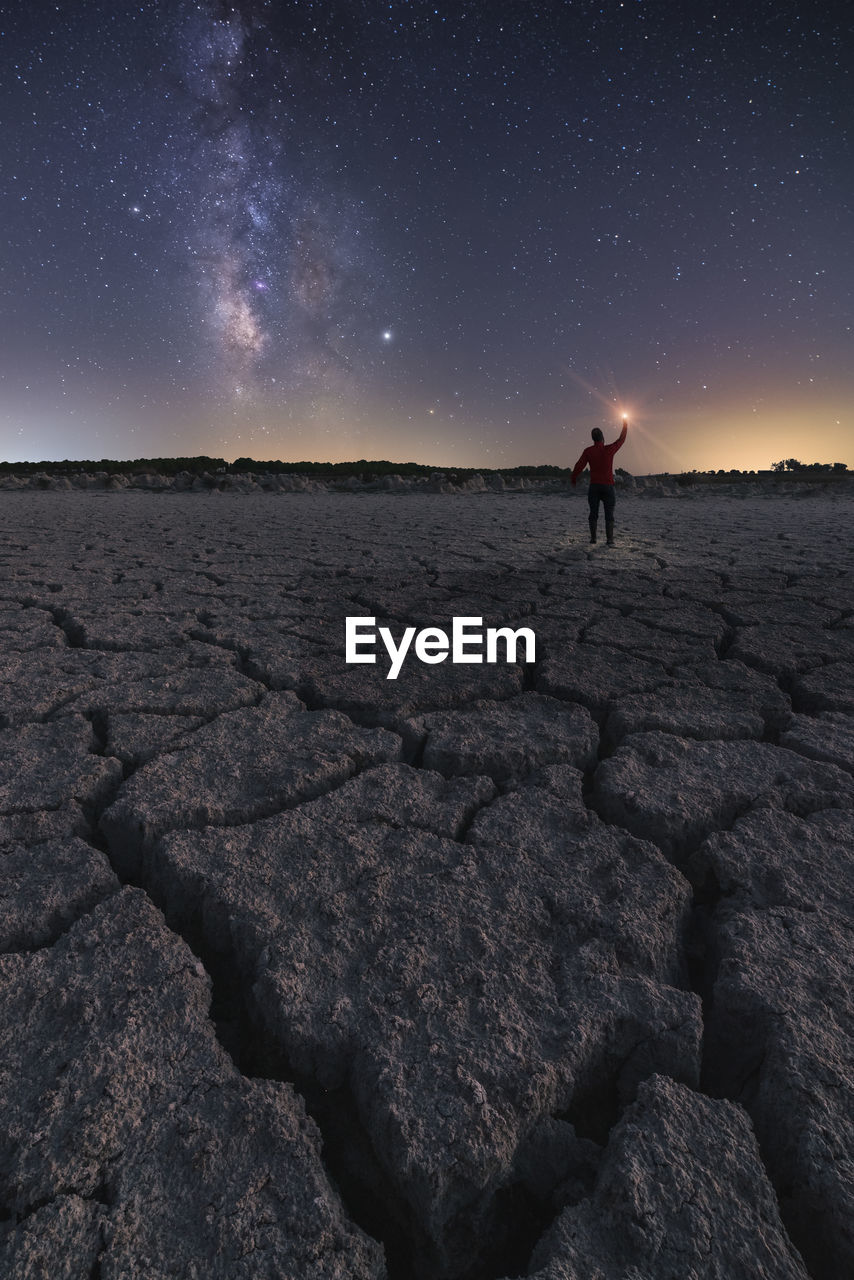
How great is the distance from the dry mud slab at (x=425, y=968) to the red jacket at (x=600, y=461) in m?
3.65

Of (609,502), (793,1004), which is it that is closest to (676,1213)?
(793,1004)

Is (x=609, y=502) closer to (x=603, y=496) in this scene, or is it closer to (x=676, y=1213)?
(x=603, y=496)

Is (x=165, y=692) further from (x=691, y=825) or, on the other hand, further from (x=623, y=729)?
(x=691, y=825)

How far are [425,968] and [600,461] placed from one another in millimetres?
5132

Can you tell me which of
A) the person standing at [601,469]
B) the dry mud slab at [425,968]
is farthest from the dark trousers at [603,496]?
the dry mud slab at [425,968]

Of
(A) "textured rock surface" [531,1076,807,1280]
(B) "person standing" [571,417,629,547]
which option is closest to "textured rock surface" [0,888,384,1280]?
(A) "textured rock surface" [531,1076,807,1280]

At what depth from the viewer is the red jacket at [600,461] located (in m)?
5.38

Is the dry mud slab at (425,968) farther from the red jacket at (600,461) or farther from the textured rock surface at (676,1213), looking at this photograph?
the red jacket at (600,461)

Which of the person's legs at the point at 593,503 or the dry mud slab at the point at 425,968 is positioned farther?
the person's legs at the point at 593,503

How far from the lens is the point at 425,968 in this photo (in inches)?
35.3

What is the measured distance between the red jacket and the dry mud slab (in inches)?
144

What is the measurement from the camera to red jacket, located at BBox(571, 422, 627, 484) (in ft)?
17.6

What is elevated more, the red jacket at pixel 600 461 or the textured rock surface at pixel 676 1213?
the red jacket at pixel 600 461

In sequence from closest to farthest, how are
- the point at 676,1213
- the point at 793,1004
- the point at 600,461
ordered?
the point at 676,1213
the point at 793,1004
the point at 600,461
